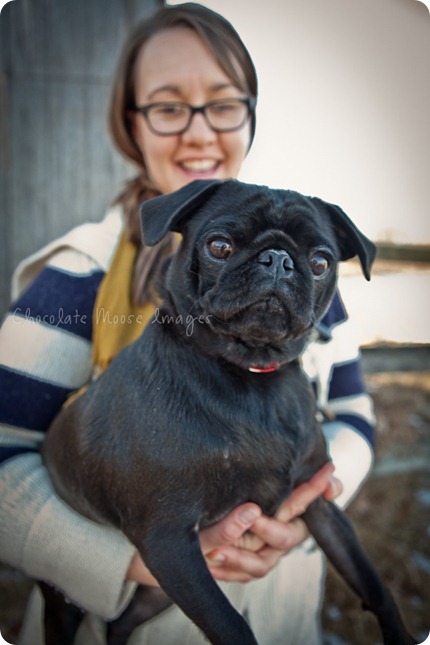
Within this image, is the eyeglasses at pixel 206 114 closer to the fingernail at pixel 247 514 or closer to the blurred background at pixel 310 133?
the blurred background at pixel 310 133

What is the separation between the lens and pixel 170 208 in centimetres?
54

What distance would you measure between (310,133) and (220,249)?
145mm

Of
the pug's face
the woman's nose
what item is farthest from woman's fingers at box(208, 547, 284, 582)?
the woman's nose

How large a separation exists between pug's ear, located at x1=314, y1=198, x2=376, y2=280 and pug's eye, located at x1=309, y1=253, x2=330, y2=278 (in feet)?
0.12

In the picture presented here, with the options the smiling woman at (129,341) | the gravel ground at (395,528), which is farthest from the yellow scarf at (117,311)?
the gravel ground at (395,528)

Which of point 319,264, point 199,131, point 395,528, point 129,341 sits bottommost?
point 395,528

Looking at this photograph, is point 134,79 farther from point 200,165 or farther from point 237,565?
point 237,565

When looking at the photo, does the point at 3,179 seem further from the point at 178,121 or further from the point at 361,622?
the point at 361,622

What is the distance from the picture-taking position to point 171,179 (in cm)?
65

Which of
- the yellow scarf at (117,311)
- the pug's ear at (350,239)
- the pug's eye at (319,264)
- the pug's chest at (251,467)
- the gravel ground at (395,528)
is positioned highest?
the pug's ear at (350,239)

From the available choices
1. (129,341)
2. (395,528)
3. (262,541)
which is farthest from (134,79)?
(395,528)

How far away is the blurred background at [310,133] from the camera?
0.52 meters

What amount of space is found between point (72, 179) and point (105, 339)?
208 millimetres

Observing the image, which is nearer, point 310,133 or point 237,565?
point 310,133
